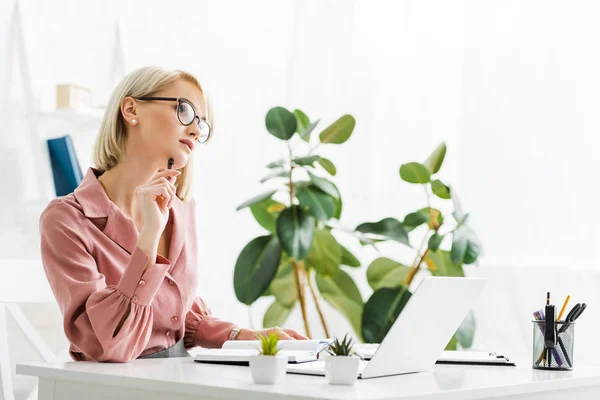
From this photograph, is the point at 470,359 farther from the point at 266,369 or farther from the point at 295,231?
the point at 295,231

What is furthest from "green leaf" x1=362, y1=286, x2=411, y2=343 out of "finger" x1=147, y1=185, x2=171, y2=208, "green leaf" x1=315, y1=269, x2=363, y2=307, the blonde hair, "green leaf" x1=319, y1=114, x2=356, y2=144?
"finger" x1=147, y1=185, x2=171, y2=208

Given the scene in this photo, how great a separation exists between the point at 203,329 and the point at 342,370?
2.63 feet

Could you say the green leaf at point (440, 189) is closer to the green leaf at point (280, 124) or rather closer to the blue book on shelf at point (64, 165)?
the green leaf at point (280, 124)

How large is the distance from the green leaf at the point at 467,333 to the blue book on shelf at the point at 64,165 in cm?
147

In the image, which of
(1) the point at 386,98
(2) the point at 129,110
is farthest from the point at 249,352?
(1) the point at 386,98

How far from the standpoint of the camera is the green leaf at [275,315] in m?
3.56

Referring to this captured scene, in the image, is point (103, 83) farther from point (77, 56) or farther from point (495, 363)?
point (495, 363)

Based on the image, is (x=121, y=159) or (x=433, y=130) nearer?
(x=121, y=159)

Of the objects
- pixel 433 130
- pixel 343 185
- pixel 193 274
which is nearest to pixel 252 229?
pixel 343 185

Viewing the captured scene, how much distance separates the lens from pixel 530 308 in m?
3.25

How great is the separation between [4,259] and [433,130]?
188 cm

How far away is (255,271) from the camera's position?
10.5 feet

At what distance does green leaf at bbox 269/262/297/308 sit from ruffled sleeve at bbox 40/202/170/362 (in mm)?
1817

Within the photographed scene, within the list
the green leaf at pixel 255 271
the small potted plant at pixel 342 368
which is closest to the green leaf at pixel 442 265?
the green leaf at pixel 255 271
